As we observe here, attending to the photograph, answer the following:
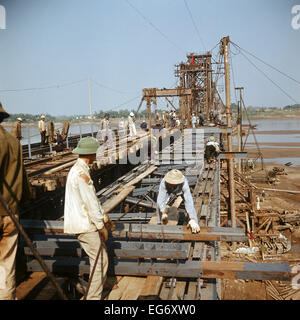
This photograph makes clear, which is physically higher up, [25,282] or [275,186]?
[25,282]

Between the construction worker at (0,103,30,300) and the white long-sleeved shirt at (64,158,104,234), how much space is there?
1.71ft

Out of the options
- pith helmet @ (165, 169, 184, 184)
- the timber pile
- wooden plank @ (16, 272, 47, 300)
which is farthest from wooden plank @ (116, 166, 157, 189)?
the timber pile

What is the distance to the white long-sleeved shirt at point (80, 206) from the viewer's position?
9.93ft

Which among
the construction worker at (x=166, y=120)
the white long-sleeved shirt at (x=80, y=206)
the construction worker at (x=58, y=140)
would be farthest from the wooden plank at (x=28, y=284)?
the construction worker at (x=166, y=120)

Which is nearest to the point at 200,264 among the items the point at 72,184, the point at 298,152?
the point at 72,184

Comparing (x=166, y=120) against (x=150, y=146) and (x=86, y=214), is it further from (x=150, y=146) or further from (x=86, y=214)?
(x=86, y=214)

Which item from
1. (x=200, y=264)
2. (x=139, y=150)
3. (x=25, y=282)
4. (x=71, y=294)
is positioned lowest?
(x=71, y=294)

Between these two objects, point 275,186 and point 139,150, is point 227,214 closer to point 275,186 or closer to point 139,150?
point 139,150

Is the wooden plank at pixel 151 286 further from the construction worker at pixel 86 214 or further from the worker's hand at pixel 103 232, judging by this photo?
the worker's hand at pixel 103 232

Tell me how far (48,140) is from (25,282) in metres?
11.6

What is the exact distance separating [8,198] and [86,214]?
79 centimetres

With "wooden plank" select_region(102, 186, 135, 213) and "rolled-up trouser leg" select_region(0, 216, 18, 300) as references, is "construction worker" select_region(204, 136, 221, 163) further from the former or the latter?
"rolled-up trouser leg" select_region(0, 216, 18, 300)

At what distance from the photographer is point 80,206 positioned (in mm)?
3064
